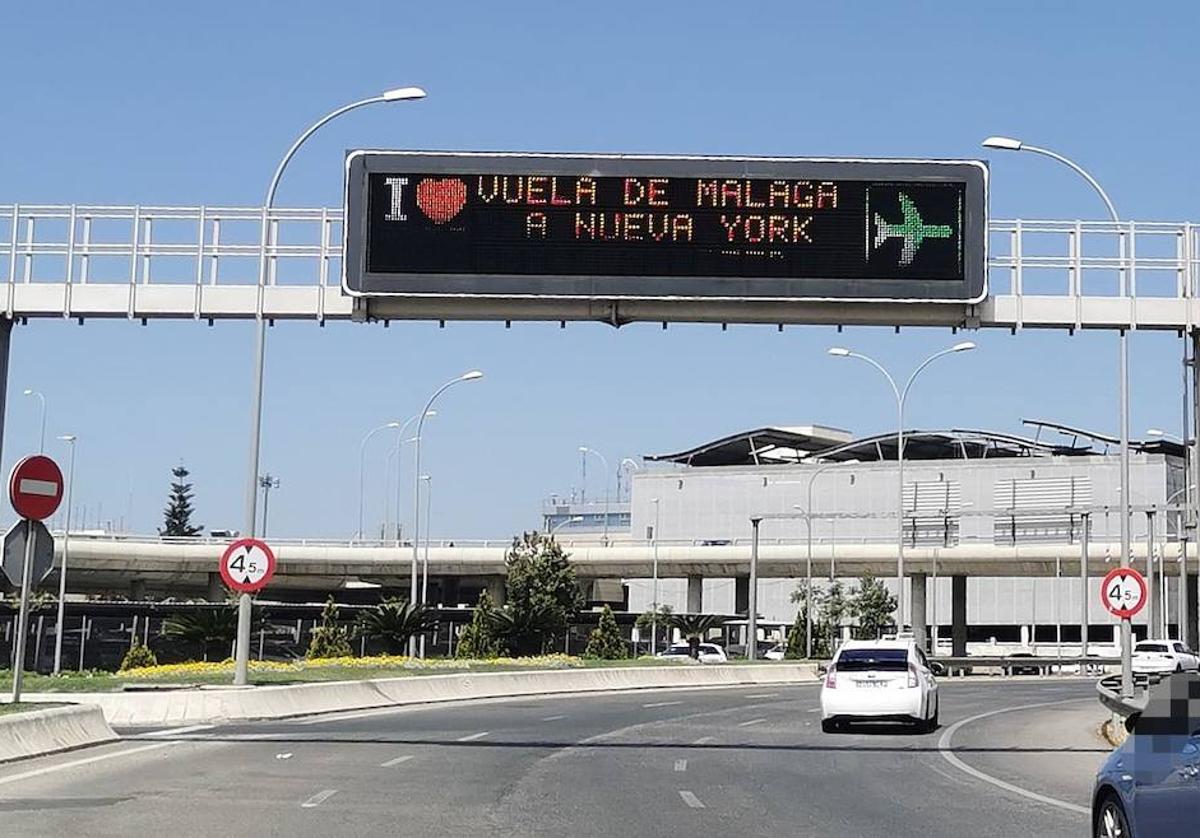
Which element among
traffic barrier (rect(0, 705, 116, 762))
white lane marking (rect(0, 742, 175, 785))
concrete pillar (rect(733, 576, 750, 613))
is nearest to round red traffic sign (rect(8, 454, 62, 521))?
traffic barrier (rect(0, 705, 116, 762))

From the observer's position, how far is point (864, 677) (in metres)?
30.5

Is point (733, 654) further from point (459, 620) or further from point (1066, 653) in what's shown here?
point (459, 620)

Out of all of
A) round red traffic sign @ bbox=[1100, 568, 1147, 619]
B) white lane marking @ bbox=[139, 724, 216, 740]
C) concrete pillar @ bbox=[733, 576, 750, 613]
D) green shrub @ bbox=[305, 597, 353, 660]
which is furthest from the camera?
concrete pillar @ bbox=[733, 576, 750, 613]

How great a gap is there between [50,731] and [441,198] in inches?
330

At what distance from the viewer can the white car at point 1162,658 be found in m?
67.6

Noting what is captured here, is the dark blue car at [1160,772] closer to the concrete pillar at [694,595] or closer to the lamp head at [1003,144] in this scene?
the lamp head at [1003,144]

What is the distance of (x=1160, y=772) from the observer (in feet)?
33.8

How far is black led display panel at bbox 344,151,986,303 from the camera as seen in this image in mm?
23781

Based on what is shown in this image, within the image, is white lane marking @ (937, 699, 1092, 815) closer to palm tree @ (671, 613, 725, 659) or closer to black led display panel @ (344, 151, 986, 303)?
black led display panel @ (344, 151, 986, 303)

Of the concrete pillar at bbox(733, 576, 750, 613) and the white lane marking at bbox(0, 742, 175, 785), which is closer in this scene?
the white lane marking at bbox(0, 742, 175, 785)

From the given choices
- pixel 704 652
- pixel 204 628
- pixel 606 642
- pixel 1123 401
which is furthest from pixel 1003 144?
pixel 704 652

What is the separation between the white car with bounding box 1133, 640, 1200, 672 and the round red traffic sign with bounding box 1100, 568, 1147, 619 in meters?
33.5

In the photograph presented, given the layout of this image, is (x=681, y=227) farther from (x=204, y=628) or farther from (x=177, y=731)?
(x=204, y=628)

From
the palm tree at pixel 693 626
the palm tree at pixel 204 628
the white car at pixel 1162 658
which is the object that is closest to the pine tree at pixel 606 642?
the palm tree at pixel 693 626
